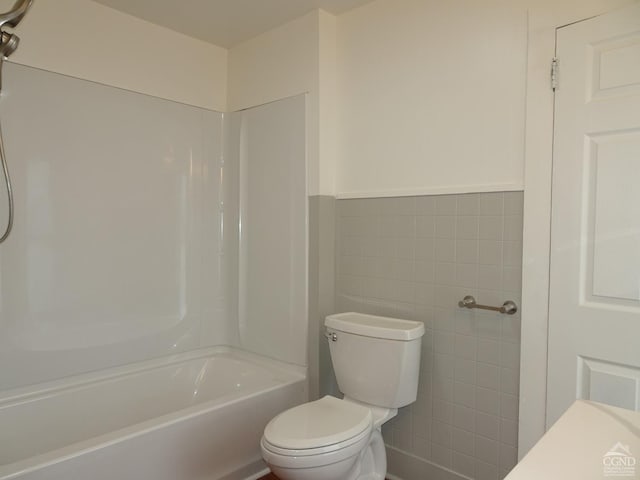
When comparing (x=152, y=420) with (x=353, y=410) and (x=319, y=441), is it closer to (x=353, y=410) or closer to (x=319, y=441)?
(x=319, y=441)

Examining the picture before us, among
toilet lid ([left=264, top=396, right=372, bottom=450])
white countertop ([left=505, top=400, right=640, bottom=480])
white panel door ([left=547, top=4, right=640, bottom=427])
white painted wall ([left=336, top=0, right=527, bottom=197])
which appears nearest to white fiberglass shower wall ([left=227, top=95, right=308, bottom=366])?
white painted wall ([left=336, top=0, right=527, bottom=197])

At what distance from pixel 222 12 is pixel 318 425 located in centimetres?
207

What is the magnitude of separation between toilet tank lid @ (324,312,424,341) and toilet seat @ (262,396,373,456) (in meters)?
0.32

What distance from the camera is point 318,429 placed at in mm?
1734

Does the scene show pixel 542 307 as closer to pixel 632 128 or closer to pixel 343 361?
pixel 632 128

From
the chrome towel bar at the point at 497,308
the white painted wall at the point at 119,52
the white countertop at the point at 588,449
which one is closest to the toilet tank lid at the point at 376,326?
the chrome towel bar at the point at 497,308

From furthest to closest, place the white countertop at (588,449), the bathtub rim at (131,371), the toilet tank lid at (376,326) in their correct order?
1. the bathtub rim at (131,371)
2. the toilet tank lid at (376,326)
3. the white countertop at (588,449)

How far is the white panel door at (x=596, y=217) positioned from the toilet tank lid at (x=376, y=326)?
54cm

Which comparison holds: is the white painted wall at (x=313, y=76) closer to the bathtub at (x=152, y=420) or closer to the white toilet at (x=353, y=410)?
the white toilet at (x=353, y=410)

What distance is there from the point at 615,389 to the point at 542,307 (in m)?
0.35

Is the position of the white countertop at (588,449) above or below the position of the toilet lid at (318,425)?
above

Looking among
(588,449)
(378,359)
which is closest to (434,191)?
(378,359)

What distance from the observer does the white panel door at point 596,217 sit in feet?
5.06

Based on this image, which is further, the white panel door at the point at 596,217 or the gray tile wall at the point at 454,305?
the gray tile wall at the point at 454,305
